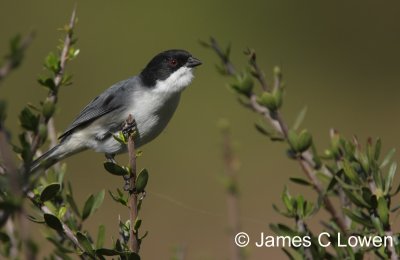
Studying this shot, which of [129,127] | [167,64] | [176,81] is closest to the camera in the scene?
[129,127]

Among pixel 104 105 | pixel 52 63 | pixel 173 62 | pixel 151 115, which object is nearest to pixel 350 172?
pixel 52 63

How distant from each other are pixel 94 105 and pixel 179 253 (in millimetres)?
2227

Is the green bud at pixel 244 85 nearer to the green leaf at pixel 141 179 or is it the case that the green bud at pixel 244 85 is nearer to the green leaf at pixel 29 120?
the green leaf at pixel 141 179

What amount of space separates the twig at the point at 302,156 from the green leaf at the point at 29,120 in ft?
1.35

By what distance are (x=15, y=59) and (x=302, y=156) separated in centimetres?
63

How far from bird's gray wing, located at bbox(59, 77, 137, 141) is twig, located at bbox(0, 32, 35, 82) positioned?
8.39 feet

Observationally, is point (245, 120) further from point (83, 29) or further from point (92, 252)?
point (92, 252)

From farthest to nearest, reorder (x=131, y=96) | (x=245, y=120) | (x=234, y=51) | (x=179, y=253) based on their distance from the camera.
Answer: (x=234, y=51)
(x=245, y=120)
(x=131, y=96)
(x=179, y=253)

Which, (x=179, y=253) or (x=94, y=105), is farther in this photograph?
(x=94, y=105)

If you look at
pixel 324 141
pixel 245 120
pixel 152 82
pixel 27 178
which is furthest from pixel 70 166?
pixel 27 178

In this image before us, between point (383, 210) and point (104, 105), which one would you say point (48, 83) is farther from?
point (104, 105)

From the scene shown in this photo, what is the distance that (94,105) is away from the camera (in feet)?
11.0

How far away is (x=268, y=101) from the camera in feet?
3.72

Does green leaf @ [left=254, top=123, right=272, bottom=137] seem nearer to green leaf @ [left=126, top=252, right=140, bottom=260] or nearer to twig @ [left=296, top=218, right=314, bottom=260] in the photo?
twig @ [left=296, top=218, right=314, bottom=260]
